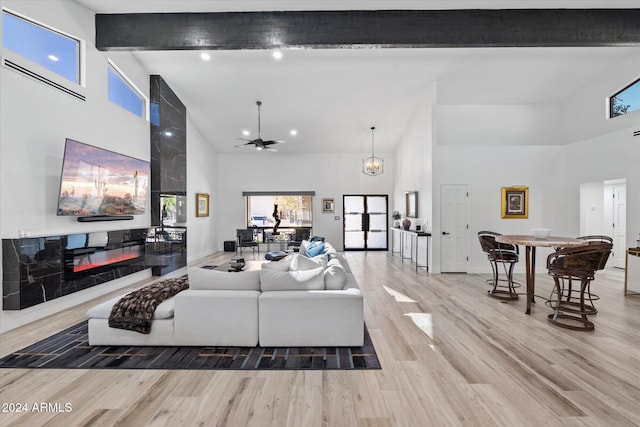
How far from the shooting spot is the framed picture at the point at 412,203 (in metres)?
7.57

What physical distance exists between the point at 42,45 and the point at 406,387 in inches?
234

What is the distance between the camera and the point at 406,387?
7.50ft

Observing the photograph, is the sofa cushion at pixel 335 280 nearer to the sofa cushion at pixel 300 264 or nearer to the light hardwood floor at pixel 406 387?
the sofa cushion at pixel 300 264

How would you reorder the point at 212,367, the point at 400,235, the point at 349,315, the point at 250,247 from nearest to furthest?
the point at 212,367, the point at 349,315, the point at 400,235, the point at 250,247

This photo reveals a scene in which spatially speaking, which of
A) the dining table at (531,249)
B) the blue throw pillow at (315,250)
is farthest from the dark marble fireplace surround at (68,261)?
the dining table at (531,249)

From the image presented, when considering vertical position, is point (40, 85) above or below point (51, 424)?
above

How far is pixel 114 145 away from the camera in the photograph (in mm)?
5328

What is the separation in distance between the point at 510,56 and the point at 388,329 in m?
5.52

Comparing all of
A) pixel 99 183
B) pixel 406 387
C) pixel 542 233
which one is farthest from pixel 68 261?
pixel 542 233

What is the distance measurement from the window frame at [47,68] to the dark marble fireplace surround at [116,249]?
6.18 ft

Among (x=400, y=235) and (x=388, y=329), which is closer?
(x=388, y=329)

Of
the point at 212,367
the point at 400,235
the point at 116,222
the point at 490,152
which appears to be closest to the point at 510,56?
the point at 490,152

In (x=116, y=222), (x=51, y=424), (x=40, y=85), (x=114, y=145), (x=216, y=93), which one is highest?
(x=216, y=93)

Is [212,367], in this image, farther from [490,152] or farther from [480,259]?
[490,152]
